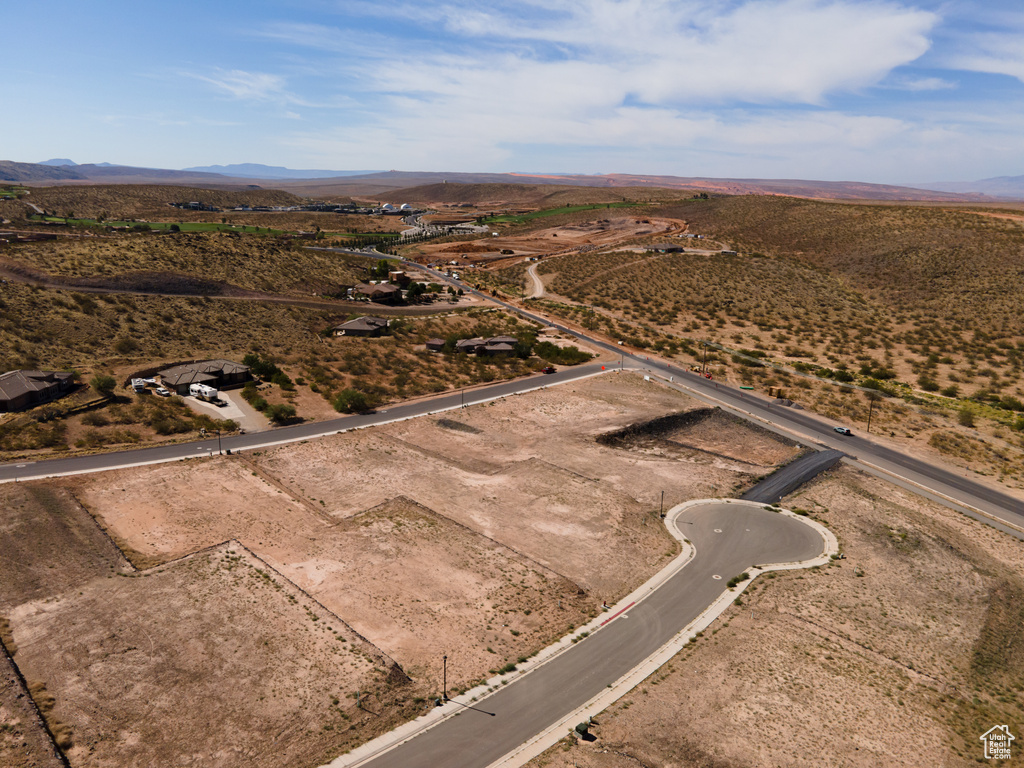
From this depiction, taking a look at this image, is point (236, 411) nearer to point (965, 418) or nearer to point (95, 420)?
point (95, 420)

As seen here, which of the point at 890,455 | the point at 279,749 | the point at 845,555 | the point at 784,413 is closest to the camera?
the point at 279,749

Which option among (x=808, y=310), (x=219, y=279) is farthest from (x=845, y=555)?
(x=219, y=279)

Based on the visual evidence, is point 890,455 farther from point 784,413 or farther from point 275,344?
point 275,344

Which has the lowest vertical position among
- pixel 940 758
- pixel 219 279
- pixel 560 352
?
pixel 940 758

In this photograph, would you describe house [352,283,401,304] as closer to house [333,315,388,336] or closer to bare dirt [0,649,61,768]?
house [333,315,388,336]

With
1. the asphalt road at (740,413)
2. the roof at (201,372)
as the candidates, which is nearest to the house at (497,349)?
the asphalt road at (740,413)

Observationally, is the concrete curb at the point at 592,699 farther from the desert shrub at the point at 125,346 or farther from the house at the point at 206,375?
the desert shrub at the point at 125,346

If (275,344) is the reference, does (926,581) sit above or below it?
below
